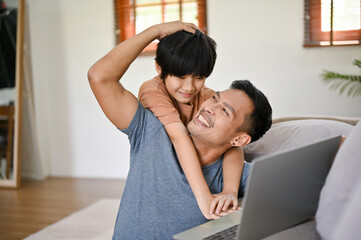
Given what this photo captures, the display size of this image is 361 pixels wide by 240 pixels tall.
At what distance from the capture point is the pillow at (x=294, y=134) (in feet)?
5.46

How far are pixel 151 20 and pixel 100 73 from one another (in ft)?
9.97

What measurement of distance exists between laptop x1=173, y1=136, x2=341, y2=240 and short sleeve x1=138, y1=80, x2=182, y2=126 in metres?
0.41

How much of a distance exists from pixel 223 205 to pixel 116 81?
491 millimetres

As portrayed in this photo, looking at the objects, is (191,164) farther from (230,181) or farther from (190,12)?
(190,12)

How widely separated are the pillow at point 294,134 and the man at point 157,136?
0.89 ft

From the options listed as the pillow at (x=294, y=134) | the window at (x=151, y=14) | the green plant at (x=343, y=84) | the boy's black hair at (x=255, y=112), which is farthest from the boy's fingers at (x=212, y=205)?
the window at (x=151, y=14)

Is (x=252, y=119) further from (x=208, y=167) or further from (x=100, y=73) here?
(x=100, y=73)

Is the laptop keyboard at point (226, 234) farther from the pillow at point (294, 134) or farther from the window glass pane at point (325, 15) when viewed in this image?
the window glass pane at point (325, 15)

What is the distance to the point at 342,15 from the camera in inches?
139

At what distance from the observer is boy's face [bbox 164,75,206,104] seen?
1591mm

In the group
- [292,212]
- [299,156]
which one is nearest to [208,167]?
[292,212]

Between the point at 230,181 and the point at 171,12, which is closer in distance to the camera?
the point at 230,181

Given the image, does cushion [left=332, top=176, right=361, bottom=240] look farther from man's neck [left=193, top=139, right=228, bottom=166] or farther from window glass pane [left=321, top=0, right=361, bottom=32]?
window glass pane [left=321, top=0, right=361, bottom=32]

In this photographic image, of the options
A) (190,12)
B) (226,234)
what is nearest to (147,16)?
(190,12)
